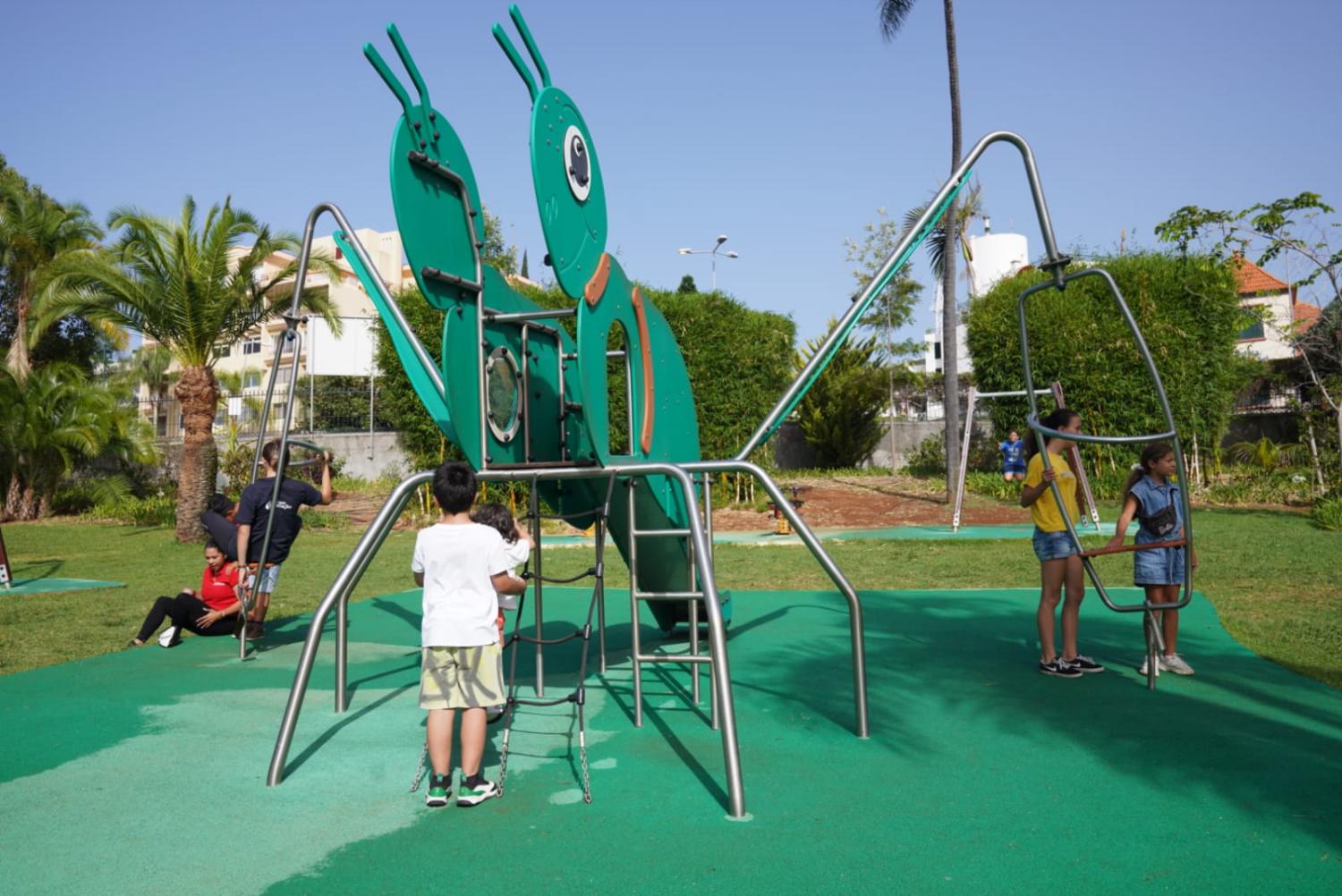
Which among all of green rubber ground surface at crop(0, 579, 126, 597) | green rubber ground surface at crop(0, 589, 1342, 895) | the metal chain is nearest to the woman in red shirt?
green rubber ground surface at crop(0, 589, 1342, 895)

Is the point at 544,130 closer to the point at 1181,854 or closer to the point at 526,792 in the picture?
the point at 526,792

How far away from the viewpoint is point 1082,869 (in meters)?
3.36

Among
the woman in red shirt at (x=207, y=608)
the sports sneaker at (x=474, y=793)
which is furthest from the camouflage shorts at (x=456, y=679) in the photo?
the woman in red shirt at (x=207, y=608)

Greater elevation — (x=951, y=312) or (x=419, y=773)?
(x=951, y=312)

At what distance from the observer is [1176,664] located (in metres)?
6.25

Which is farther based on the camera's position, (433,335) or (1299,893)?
(433,335)

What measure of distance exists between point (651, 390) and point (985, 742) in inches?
113

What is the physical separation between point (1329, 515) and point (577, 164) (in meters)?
14.1

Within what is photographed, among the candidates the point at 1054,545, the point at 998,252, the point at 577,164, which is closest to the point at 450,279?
the point at 577,164

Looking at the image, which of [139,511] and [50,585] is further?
[139,511]

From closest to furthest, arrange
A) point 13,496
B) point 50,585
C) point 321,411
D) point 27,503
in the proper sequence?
point 50,585, point 13,496, point 27,503, point 321,411

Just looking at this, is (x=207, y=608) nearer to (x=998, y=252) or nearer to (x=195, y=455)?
(x=195, y=455)

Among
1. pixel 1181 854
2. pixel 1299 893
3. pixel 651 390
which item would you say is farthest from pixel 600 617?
pixel 1299 893

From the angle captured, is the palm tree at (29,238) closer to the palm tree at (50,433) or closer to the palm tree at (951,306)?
the palm tree at (50,433)
